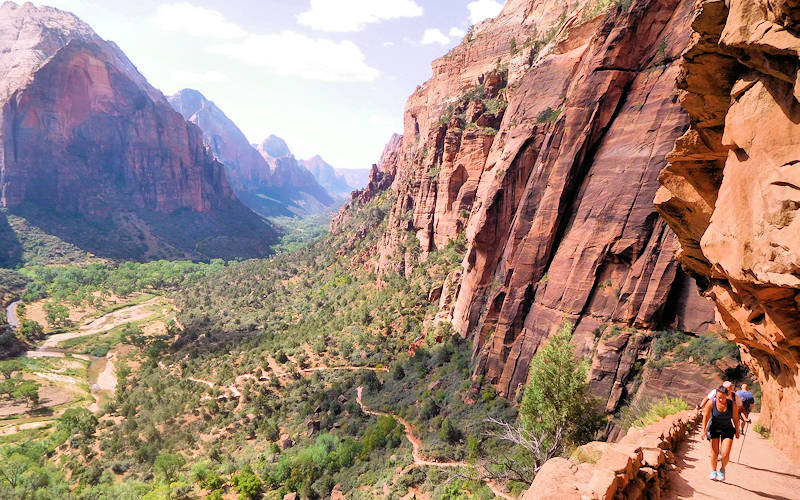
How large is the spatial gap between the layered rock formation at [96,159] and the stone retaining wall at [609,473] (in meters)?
159

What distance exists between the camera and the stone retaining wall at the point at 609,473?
7511 millimetres

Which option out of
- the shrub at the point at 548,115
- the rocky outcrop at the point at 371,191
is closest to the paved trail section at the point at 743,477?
the shrub at the point at 548,115

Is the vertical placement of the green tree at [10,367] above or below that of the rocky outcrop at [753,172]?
below

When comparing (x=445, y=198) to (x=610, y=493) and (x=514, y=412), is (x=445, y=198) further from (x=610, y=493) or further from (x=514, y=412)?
(x=610, y=493)

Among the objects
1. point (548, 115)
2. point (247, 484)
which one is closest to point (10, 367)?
point (247, 484)

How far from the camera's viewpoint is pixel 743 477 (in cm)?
910

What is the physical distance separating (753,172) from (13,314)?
12054cm

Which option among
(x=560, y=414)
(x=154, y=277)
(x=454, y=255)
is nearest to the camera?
(x=560, y=414)

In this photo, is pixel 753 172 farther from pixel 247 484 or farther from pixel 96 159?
pixel 96 159

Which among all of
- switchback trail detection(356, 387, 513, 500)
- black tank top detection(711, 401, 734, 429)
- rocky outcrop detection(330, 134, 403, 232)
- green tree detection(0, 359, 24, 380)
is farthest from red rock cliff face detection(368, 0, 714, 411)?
rocky outcrop detection(330, 134, 403, 232)

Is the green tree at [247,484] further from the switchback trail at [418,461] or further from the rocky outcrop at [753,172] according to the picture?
the rocky outcrop at [753,172]

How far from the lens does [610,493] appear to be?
7332 millimetres

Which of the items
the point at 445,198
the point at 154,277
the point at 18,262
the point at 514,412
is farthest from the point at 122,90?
the point at 514,412

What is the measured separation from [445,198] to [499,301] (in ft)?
80.3
